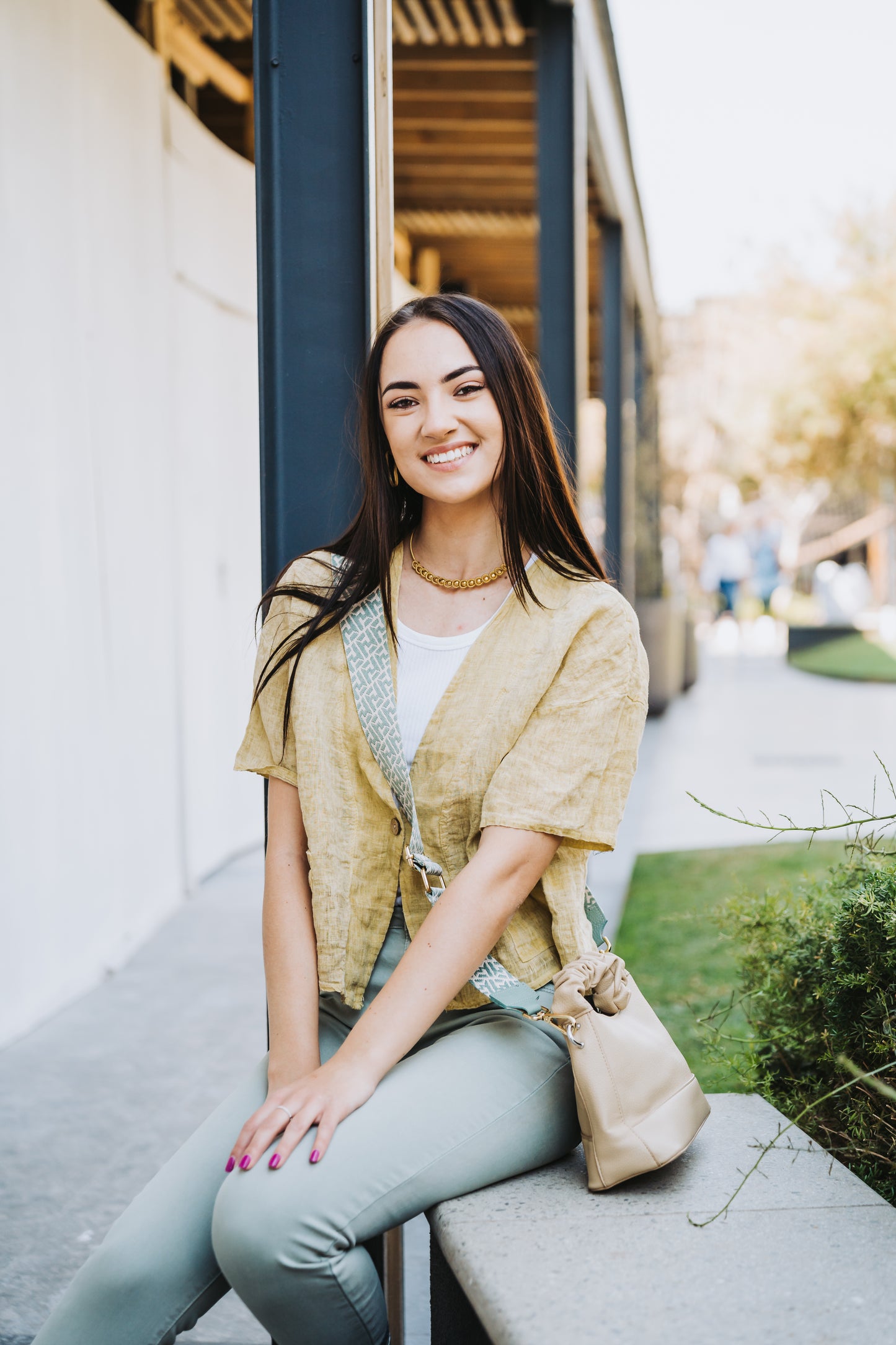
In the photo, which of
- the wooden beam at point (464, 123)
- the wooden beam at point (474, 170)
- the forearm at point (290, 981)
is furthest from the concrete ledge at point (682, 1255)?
the wooden beam at point (474, 170)

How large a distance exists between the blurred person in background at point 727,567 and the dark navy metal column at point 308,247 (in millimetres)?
19099

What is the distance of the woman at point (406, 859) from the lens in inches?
60.4

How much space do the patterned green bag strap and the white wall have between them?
197cm

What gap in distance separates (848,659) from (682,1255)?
13.8 m

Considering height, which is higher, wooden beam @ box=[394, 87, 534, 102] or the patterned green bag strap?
wooden beam @ box=[394, 87, 534, 102]

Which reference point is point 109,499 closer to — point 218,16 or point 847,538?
point 218,16

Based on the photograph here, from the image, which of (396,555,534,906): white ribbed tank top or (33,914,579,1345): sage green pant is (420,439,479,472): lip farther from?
(33,914,579,1345): sage green pant

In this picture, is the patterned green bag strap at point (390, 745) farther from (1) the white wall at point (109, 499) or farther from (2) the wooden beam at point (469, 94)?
(2) the wooden beam at point (469, 94)

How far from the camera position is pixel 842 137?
746 inches

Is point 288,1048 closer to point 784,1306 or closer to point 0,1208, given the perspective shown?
point 784,1306

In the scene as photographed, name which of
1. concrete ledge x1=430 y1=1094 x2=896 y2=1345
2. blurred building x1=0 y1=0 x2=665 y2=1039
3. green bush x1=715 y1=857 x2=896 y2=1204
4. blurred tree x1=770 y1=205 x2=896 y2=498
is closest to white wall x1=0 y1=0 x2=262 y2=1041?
blurred building x1=0 y1=0 x2=665 y2=1039

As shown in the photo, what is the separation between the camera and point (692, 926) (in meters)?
4.75

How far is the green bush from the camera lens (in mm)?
1791

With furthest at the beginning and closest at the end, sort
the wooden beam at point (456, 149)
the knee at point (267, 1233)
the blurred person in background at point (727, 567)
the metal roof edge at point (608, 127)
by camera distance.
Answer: the blurred person in background at point (727, 567) → the wooden beam at point (456, 149) → the metal roof edge at point (608, 127) → the knee at point (267, 1233)
